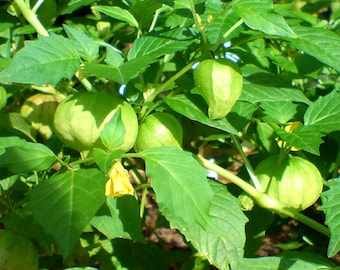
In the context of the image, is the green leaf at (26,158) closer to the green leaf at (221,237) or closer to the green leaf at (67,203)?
the green leaf at (67,203)

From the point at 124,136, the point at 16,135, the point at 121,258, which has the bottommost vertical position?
the point at 121,258

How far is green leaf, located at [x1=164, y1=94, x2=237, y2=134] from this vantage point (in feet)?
2.77

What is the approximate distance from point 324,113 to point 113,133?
0.40 m

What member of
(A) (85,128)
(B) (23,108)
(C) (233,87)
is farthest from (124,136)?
(B) (23,108)

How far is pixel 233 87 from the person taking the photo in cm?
83

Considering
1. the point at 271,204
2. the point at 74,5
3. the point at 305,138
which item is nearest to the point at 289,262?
the point at 271,204

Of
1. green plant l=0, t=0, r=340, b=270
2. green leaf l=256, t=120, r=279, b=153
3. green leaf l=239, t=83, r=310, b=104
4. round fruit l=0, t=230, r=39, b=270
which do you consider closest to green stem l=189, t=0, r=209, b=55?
green plant l=0, t=0, r=340, b=270

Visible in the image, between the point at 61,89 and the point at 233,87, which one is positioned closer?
the point at 233,87

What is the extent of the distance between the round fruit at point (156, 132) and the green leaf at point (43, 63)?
0.53 feet

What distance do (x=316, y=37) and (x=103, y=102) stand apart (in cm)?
36

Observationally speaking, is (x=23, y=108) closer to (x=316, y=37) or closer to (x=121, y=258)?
(x=121, y=258)

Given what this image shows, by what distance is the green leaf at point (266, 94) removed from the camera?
90cm

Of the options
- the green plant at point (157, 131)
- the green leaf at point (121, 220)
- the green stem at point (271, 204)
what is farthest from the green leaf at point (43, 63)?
the green stem at point (271, 204)

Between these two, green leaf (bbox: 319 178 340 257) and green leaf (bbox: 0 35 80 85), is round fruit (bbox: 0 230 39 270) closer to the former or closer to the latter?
green leaf (bbox: 0 35 80 85)
